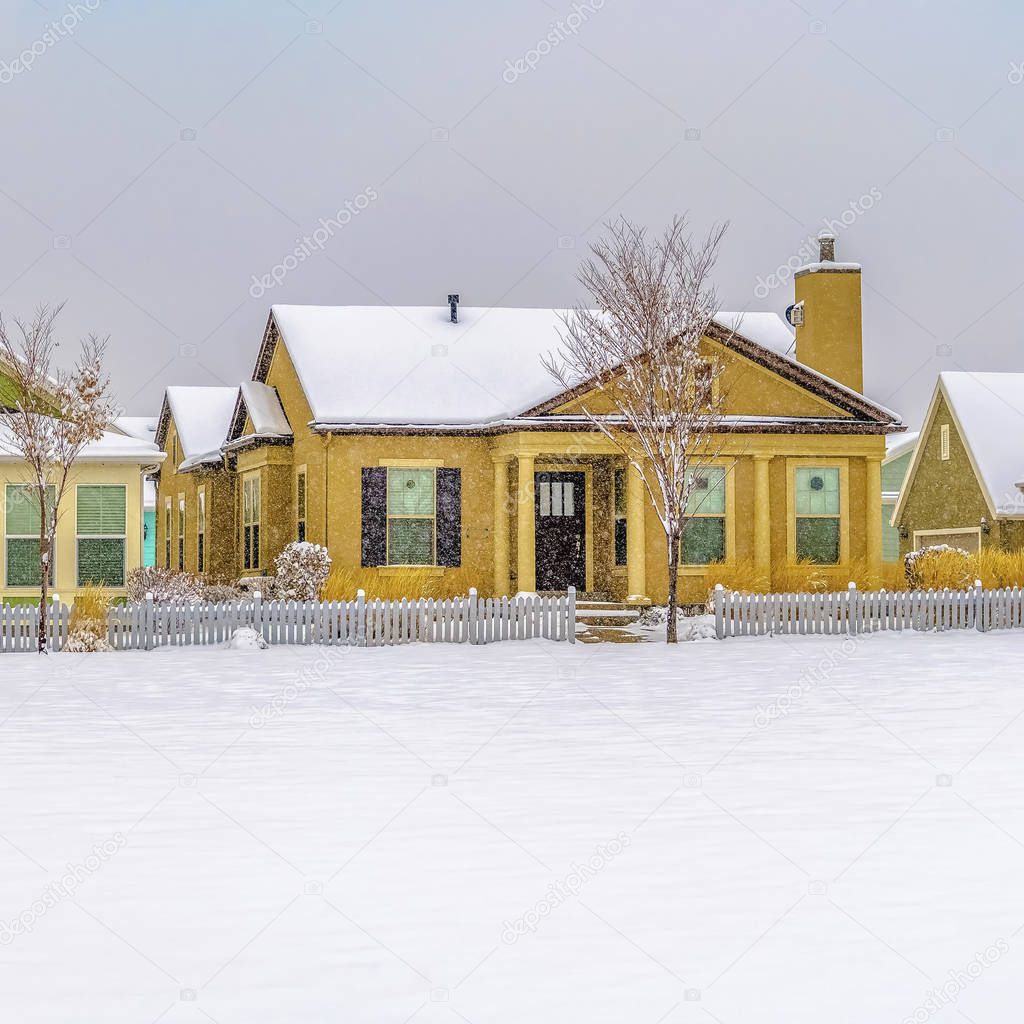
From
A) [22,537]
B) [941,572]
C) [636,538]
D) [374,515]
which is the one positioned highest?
[374,515]

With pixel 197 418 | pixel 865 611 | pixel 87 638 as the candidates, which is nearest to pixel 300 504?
pixel 87 638

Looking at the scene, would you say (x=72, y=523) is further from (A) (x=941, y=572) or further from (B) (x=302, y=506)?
(A) (x=941, y=572)

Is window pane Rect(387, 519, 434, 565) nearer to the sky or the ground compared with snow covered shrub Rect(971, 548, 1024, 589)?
nearer to the sky

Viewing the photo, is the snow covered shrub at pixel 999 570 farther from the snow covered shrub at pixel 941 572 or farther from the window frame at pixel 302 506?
the window frame at pixel 302 506

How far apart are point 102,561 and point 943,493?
22.8m

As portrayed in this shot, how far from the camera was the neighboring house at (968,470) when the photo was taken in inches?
1378

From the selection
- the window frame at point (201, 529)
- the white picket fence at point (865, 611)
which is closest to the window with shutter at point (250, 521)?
the window frame at point (201, 529)

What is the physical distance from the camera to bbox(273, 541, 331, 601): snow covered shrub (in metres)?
25.1

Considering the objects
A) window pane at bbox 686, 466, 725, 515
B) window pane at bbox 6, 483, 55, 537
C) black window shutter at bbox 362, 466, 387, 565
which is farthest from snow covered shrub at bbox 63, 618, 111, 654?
window pane at bbox 686, 466, 725, 515

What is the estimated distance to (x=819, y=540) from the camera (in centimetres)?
2809

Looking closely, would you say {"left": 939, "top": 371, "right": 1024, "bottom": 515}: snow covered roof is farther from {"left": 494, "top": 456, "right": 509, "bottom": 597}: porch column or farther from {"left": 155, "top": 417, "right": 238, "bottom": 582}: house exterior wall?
{"left": 155, "top": 417, "right": 238, "bottom": 582}: house exterior wall

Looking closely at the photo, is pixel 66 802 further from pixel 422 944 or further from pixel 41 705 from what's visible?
pixel 41 705

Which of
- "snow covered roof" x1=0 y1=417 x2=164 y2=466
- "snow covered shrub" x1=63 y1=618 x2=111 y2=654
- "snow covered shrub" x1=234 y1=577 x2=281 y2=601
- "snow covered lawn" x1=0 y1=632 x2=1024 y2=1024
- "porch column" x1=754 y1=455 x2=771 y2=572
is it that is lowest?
"snow covered lawn" x1=0 y1=632 x2=1024 y2=1024

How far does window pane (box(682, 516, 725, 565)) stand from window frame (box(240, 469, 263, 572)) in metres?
8.97
